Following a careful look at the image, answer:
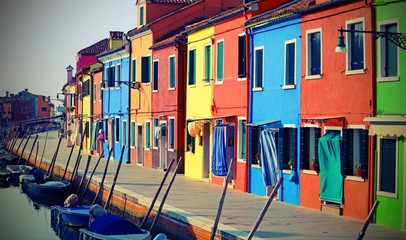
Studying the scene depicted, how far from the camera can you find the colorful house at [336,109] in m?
19.2

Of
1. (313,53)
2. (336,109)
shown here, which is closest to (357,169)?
(336,109)

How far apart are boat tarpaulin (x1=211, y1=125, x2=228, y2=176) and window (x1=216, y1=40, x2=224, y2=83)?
2.22m

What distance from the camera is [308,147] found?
22281mm

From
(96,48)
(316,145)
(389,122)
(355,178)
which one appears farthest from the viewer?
(96,48)

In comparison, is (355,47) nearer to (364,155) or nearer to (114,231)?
(364,155)

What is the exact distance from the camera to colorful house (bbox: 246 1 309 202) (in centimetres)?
2306

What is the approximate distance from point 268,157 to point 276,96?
2010mm

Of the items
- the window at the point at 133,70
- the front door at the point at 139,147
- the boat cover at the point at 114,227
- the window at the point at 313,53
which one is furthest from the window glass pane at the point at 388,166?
the window at the point at 133,70

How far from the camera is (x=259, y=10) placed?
26.4 m

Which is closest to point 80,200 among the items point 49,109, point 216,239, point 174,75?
point 174,75

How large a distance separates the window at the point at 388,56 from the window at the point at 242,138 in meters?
8.94

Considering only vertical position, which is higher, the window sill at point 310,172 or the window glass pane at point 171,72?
the window glass pane at point 171,72

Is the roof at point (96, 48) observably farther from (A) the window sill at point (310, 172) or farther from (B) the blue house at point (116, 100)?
(A) the window sill at point (310, 172)

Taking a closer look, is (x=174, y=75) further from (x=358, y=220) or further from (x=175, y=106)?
(x=358, y=220)
